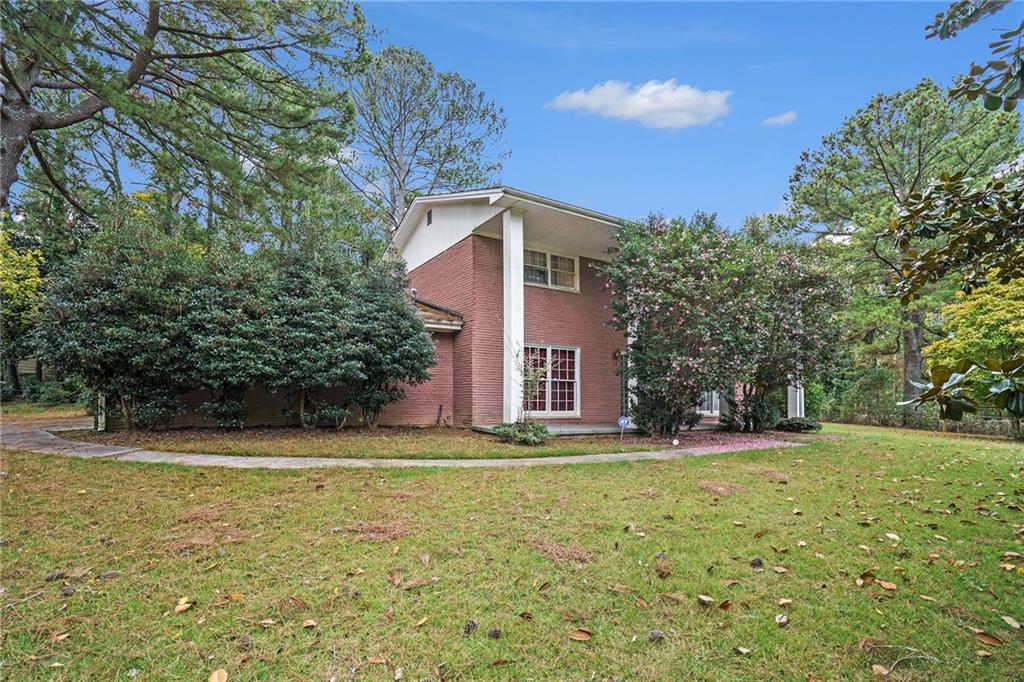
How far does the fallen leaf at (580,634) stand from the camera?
8.48 feet

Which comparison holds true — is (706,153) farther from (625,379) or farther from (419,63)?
(419,63)

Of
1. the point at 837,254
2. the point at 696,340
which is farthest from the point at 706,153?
the point at 837,254

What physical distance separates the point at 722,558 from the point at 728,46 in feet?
29.9

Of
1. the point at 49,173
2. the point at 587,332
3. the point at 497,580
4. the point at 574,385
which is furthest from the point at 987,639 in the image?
the point at 49,173

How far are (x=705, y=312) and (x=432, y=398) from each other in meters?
6.94

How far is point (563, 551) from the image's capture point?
3.76 m

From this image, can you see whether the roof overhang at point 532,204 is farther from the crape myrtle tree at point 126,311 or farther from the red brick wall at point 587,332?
the crape myrtle tree at point 126,311

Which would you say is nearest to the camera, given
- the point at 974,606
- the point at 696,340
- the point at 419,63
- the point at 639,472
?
the point at 974,606

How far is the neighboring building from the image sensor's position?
11.3 meters

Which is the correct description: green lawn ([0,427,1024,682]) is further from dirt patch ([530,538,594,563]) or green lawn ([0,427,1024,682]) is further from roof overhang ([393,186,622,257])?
roof overhang ([393,186,622,257])

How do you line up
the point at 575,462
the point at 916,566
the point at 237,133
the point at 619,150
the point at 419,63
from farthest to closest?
the point at 419,63 < the point at 619,150 < the point at 237,133 < the point at 575,462 < the point at 916,566

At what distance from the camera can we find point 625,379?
11.6 m

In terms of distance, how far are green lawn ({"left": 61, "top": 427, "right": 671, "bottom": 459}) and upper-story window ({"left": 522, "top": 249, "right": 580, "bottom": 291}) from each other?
4574mm

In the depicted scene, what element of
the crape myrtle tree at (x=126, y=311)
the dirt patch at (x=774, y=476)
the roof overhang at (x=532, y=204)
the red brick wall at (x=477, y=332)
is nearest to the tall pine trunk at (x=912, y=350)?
the roof overhang at (x=532, y=204)
